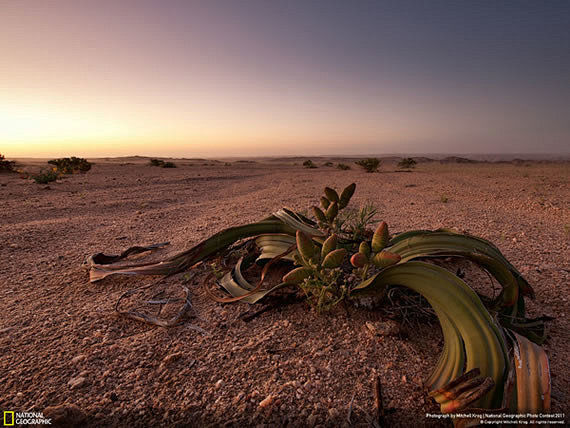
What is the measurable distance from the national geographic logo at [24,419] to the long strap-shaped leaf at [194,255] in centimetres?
104

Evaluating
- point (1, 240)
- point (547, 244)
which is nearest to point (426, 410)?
point (547, 244)

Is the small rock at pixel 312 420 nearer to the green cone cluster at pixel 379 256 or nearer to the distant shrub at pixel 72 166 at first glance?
the green cone cluster at pixel 379 256

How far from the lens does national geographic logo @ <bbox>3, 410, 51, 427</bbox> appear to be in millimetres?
1030

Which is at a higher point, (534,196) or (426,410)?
(534,196)

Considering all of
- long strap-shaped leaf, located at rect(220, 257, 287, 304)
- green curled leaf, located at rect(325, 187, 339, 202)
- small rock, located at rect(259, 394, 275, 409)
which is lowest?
small rock, located at rect(259, 394, 275, 409)

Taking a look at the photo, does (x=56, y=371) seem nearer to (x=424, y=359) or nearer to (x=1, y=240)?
(x=424, y=359)

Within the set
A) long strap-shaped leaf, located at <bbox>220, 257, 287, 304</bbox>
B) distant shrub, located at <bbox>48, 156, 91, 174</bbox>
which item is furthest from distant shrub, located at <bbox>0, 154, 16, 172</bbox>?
long strap-shaped leaf, located at <bbox>220, 257, 287, 304</bbox>

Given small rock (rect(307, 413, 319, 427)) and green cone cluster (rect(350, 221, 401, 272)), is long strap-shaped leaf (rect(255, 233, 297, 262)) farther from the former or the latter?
small rock (rect(307, 413, 319, 427))

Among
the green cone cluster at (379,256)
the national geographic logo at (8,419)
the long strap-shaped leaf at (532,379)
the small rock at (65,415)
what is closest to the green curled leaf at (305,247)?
the green cone cluster at (379,256)

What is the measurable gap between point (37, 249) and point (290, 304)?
9.43ft

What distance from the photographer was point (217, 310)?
175cm

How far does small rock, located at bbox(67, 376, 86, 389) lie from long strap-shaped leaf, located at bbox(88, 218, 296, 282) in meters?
0.88

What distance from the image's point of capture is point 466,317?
111cm

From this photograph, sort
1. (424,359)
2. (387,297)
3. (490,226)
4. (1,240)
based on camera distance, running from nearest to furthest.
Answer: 1. (424,359)
2. (387,297)
3. (1,240)
4. (490,226)
